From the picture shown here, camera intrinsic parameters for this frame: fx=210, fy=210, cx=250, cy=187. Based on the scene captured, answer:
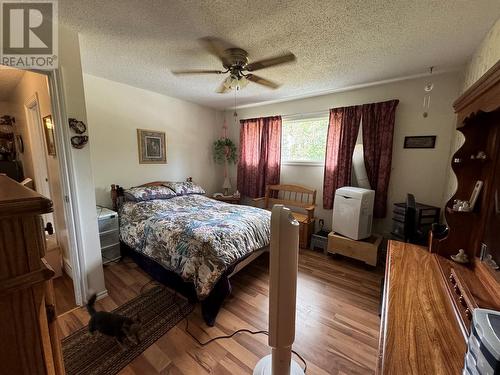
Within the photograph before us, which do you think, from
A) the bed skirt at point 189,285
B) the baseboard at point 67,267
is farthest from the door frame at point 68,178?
the bed skirt at point 189,285

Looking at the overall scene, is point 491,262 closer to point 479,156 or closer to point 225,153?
point 479,156

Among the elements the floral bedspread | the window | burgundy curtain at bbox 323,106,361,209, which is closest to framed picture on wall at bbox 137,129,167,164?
the floral bedspread

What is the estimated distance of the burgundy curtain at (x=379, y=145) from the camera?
8.92ft

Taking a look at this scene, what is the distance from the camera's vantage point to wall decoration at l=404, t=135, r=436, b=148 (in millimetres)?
2553

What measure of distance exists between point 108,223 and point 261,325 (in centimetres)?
214

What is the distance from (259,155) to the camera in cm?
398

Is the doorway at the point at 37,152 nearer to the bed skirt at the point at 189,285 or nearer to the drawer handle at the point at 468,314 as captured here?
the bed skirt at the point at 189,285

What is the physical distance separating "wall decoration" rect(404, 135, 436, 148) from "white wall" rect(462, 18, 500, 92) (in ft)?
2.02

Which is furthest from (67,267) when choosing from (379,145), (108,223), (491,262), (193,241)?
(379,145)

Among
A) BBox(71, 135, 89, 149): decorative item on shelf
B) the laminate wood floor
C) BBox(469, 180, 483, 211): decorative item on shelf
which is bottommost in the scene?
the laminate wood floor

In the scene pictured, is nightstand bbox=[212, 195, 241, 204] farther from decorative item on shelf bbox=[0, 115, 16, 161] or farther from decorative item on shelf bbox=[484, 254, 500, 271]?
decorative item on shelf bbox=[0, 115, 16, 161]

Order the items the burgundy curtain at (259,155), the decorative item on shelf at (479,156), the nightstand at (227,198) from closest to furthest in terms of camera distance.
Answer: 1. the decorative item on shelf at (479,156)
2. the burgundy curtain at (259,155)
3. the nightstand at (227,198)

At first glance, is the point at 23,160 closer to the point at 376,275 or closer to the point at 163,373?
the point at 163,373

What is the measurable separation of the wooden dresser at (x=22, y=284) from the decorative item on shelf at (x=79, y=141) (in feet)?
5.24
